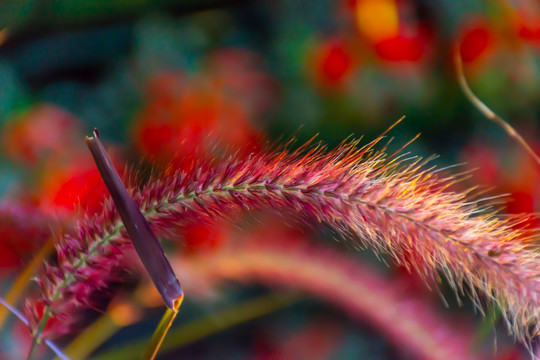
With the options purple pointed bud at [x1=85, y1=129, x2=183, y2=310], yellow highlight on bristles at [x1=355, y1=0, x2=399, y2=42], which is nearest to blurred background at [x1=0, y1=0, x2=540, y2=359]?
yellow highlight on bristles at [x1=355, y1=0, x2=399, y2=42]

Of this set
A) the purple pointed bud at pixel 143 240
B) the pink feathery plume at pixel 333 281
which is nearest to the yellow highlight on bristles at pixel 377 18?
the pink feathery plume at pixel 333 281

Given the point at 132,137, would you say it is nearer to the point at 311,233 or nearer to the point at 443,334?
the point at 311,233

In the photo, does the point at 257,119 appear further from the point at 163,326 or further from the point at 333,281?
the point at 163,326

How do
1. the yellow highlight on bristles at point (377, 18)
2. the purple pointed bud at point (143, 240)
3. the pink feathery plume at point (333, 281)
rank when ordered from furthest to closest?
the yellow highlight on bristles at point (377, 18)
the pink feathery plume at point (333, 281)
the purple pointed bud at point (143, 240)

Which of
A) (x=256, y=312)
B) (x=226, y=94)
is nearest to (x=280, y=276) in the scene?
(x=256, y=312)

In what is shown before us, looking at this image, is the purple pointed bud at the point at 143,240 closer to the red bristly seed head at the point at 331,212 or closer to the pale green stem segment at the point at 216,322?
the red bristly seed head at the point at 331,212

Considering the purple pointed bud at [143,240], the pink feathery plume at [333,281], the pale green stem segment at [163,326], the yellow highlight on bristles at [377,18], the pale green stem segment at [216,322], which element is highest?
the yellow highlight on bristles at [377,18]

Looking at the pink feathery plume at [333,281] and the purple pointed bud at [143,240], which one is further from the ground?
the purple pointed bud at [143,240]
